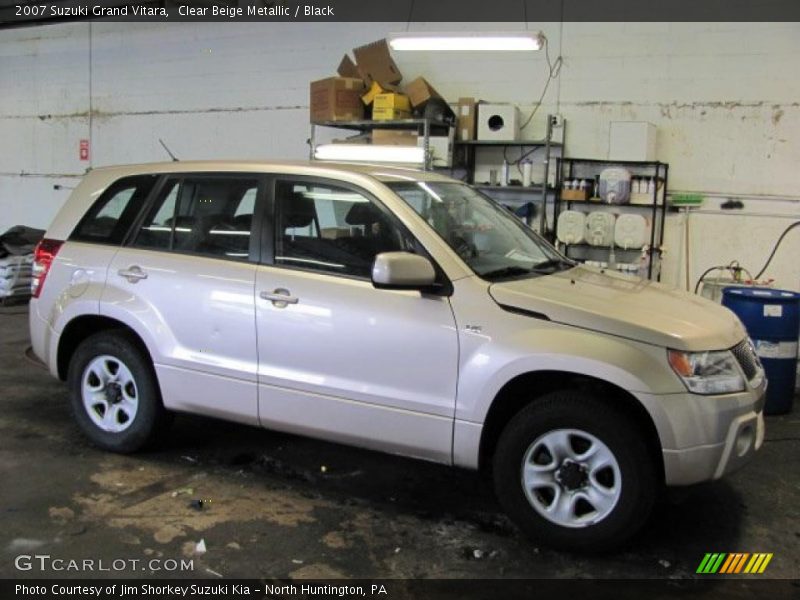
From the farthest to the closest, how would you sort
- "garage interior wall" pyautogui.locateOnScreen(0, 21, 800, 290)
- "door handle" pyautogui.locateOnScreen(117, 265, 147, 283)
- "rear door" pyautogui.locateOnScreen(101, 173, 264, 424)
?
1. "garage interior wall" pyautogui.locateOnScreen(0, 21, 800, 290)
2. "door handle" pyautogui.locateOnScreen(117, 265, 147, 283)
3. "rear door" pyautogui.locateOnScreen(101, 173, 264, 424)

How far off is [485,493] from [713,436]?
1344mm

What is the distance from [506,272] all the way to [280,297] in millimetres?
1122

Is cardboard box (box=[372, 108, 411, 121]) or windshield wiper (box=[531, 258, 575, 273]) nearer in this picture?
windshield wiper (box=[531, 258, 575, 273])

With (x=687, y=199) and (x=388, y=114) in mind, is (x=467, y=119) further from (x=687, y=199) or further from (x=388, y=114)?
(x=687, y=199)

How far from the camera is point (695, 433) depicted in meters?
2.95

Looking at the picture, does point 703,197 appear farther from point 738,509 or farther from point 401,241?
point 401,241

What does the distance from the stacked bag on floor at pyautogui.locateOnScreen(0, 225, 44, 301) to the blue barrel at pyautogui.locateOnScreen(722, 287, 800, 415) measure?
874 centimetres

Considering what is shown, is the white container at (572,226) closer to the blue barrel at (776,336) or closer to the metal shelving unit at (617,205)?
the metal shelving unit at (617,205)

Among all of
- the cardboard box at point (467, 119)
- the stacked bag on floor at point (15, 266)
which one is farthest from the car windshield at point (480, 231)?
the stacked bag on floor at point (15, 266)

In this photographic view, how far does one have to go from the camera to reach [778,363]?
18.9ft

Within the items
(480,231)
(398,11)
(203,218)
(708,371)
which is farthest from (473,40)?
(708,371)

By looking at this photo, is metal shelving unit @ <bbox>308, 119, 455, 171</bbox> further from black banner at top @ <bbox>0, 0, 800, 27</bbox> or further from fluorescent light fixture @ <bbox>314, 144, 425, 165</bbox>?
black banner at top @ <bbox>0, 0, 800, 27</bbox>

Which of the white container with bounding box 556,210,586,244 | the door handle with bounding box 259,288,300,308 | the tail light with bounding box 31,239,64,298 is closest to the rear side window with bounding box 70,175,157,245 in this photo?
the tail light with bounding box 31,239,64,298

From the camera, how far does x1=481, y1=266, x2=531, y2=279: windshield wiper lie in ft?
11.2
